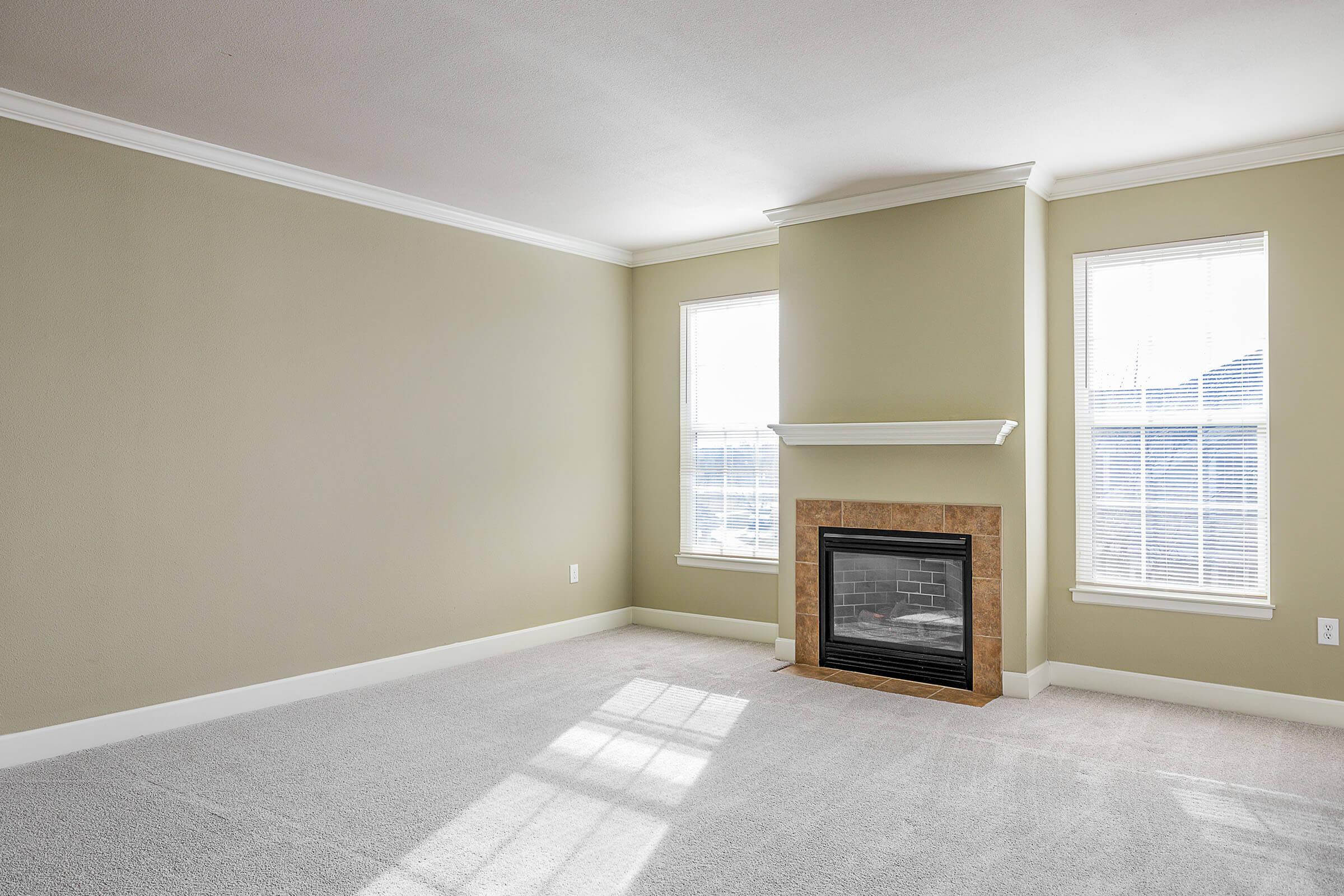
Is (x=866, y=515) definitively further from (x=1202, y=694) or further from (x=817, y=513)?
(x=1202, y=694)

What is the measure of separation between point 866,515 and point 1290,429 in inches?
80.5

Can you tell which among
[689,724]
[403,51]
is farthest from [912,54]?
[689,724]

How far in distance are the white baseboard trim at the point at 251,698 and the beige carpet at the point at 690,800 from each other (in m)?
0.11

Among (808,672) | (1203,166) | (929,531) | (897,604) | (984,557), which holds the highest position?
(1203,166)

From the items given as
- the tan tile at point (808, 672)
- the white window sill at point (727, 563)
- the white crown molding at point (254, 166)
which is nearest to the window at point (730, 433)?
the white window sill at point (727, 563)

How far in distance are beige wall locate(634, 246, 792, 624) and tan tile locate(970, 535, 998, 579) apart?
1660mm

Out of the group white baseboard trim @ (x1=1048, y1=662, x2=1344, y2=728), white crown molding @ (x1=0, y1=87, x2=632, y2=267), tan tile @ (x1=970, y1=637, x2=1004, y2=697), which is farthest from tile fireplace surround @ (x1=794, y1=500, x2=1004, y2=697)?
white crown molding @ (x1=0, y1=87, x2=632, y2=267)

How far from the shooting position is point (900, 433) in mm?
4656

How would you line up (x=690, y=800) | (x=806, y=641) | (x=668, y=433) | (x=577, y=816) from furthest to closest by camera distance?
(x=668, y=433), (x=806, y=641), (x=690, y=800), (x=577, y=816)

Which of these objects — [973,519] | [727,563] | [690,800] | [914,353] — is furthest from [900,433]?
[690,800]

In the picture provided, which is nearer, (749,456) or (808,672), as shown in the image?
(808,672)

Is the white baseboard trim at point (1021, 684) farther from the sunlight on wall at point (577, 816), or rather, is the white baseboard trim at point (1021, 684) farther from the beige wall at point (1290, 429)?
the sunlight on wall at point (577, 816)

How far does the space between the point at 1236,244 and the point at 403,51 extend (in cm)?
388

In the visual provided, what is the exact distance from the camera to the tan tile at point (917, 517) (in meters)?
4.66
